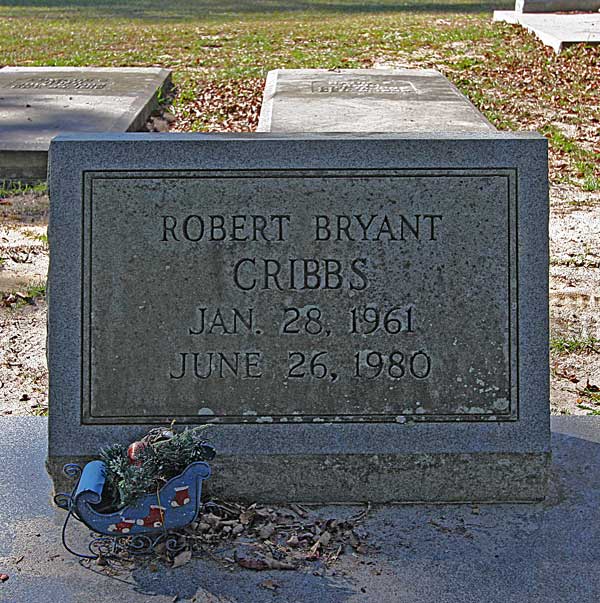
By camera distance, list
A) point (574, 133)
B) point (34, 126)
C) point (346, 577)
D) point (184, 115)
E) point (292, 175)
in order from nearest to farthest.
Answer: point (346, 577) → point (292, 175) → point (34, 126) → point (574, 133) → point (184, 115)

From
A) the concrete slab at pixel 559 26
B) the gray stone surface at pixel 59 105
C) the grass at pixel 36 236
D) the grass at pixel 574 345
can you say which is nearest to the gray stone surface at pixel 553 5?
the concrete slab at pixel 559 26

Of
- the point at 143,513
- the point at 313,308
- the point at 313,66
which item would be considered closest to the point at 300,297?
the point at 313,308

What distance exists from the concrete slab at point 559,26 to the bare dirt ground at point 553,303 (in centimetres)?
738

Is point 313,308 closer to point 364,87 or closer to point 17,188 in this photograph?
point 17,188

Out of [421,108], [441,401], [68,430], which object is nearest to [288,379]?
[441,401]

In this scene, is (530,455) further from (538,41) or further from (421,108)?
(538,41)

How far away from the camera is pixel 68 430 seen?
3355 millimetres

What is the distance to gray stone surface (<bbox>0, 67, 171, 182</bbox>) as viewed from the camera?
9.14m

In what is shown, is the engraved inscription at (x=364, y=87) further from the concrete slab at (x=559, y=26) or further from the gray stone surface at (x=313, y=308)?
the gray stone surface at (x=313, y=308)

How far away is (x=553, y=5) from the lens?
2052 centimetres

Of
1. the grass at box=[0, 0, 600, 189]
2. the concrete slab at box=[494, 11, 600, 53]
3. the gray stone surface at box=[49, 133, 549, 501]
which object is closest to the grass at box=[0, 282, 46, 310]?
the gray stone surface at box=[49, 133, 549, 501]

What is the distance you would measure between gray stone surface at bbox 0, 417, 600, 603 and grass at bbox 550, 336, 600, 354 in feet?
6.13

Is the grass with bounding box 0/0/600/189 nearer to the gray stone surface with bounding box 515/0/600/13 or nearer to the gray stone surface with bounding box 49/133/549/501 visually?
the gray stone surface with bounding box 515/0/600/13

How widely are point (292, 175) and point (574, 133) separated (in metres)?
8.21
